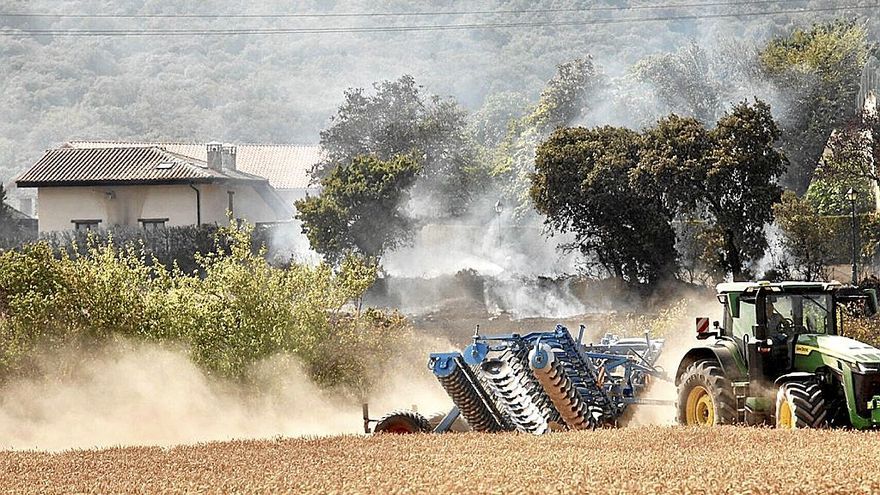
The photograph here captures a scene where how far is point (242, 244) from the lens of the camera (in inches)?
1043

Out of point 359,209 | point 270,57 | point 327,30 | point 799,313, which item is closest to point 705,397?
point 799,313

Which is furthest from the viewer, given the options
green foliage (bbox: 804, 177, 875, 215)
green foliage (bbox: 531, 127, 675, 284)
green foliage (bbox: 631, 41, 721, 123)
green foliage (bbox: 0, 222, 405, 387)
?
green foliage (bbox: 631, 41, 721, 123)

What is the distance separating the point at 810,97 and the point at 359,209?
76.9ft

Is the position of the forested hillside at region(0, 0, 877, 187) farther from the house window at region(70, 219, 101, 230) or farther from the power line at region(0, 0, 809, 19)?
the house window at region(70, 219, 101, 230)

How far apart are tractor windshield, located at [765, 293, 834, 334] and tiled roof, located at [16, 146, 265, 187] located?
40.2 metres

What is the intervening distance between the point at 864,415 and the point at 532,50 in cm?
14625

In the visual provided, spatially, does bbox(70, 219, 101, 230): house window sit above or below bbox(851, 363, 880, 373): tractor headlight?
above

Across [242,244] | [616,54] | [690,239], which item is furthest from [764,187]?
[616,54]

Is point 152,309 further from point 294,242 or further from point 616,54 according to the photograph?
point 616,54

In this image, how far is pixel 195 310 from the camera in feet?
84.0

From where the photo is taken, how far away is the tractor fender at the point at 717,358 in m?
17.9

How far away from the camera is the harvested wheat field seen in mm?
10469

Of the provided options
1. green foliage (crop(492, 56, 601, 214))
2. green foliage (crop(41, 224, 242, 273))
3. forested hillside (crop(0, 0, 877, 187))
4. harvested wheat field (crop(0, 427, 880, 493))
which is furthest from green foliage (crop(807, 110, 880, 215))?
forested hillside (crop(0, 0, 877, 187))

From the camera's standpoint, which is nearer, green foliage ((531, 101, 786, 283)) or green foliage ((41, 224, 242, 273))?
green foliage ((531, 101, 786, 283))
